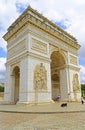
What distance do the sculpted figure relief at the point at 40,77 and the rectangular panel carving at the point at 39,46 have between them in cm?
186

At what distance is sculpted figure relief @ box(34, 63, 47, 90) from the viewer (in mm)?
14672

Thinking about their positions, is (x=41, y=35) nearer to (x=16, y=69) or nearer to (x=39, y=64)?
(x=39, y=64)

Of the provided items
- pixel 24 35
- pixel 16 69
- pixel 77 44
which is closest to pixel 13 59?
pixel 16 69

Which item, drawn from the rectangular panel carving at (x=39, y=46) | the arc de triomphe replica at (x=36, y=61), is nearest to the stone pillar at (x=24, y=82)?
the arc de triomphe replica at (x=36, y=61)

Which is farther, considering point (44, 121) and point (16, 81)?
point (16, 81)

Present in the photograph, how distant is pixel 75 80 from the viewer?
2128 centimetres

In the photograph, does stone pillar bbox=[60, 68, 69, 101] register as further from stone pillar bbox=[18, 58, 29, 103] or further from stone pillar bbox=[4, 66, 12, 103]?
stone pillar bbox=[18, 58, 29, 103]

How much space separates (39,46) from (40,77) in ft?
12.5

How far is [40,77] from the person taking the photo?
596 inches

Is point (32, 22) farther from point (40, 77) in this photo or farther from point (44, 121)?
point (44, 121)

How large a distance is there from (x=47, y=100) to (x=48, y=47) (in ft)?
21.7


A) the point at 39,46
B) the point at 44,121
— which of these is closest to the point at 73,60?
the point at 39,46

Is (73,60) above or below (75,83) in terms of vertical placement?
above

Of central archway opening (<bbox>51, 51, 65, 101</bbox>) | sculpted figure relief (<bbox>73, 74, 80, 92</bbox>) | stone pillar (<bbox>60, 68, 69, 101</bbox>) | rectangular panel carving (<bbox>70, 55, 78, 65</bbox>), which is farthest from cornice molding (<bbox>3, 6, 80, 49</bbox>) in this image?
sculpted figure relief (<bbox>73, 74, 80, 92</bbox>)
